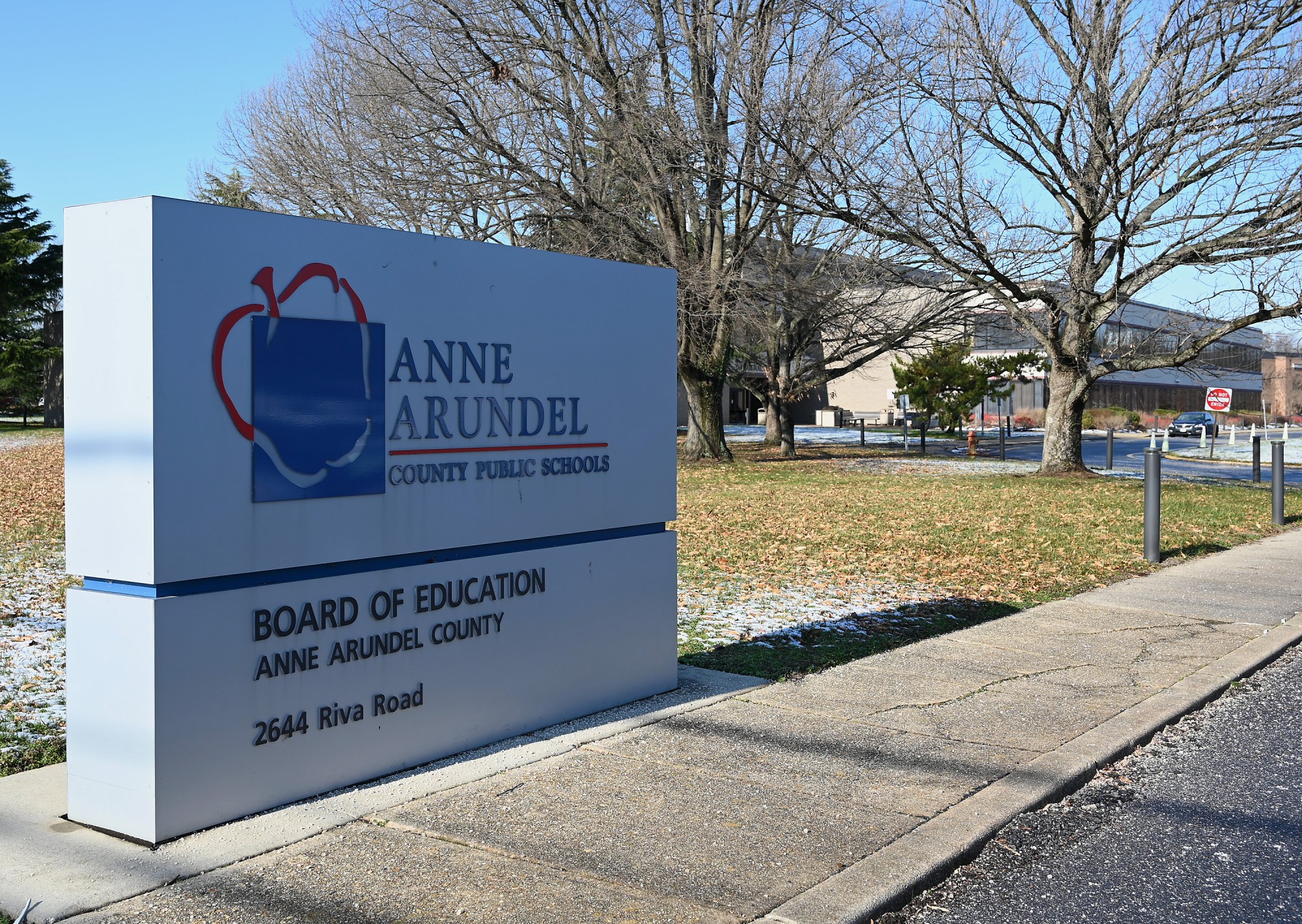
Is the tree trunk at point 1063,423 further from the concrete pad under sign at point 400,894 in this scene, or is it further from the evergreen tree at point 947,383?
the concrete pad under sign at point 400,894

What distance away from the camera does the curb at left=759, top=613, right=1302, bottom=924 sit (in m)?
3.95

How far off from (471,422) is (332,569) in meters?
0.99

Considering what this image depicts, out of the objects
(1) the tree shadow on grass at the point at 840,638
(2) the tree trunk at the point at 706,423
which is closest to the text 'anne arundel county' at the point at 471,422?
(1) the tree shadow on grass at the point at 840,638

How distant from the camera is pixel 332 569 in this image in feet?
16.4

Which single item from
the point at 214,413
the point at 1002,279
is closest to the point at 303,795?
the point at 214,413

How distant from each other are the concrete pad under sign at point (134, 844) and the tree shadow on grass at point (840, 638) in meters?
1.96

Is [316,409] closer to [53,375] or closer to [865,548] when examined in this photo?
[865,548]

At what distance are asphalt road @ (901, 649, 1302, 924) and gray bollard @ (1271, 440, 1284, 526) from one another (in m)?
11.2

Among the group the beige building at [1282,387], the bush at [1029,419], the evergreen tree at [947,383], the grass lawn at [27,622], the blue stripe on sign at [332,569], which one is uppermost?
the beige building at [1282,387]

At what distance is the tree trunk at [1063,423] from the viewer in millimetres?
25062

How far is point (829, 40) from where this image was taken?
24.0 metres

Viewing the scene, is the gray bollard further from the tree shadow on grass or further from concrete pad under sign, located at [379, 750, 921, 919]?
concrete pad under sign, located at [379, 750, 921, 919]

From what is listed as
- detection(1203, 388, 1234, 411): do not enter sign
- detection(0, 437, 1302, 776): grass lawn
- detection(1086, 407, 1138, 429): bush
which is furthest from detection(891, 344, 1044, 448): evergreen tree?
detection(1086, 407, 1138, 429): bush

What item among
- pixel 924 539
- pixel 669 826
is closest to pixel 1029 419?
pixel 924 539
